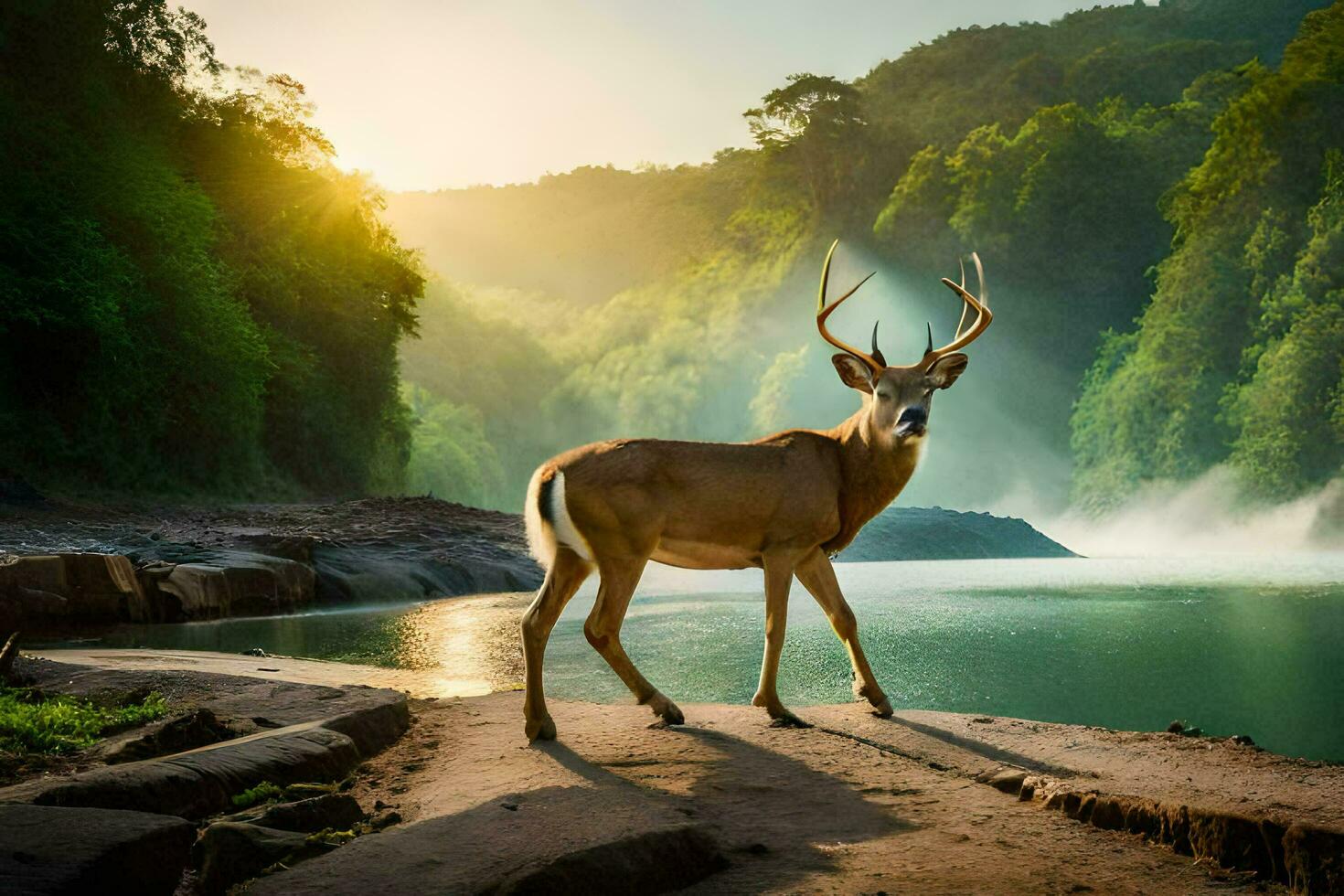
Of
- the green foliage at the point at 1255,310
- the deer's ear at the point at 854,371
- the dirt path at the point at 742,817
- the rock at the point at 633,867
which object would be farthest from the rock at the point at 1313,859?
the green foliage at the point at 1255,310

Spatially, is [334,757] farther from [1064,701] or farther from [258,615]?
[258,615]

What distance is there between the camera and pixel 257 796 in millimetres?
4801

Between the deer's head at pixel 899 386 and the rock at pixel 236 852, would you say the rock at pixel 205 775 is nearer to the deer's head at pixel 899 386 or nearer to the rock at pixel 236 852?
the rock at pixel 236 852

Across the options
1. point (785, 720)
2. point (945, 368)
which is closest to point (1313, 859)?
point (785, 720)

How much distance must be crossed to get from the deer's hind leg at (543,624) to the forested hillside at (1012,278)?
4231 cm

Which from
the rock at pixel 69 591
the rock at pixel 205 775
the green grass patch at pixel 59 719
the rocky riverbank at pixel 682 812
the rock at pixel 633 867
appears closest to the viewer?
the rock at pixel 633 867

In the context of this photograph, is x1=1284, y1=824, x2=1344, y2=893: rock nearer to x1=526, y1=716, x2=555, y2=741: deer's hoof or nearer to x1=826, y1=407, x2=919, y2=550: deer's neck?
x1=526, y1=716, x2=555, y2=741: deer's hoof

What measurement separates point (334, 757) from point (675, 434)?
78.2 m

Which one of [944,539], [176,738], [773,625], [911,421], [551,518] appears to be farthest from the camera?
[944,539]

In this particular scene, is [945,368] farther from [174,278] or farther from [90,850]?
[174,278]

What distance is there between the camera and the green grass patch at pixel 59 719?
5484 mm

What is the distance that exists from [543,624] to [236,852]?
8.15 ft

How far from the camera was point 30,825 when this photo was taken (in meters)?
3.75

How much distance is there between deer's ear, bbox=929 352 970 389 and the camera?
727 centimetres
